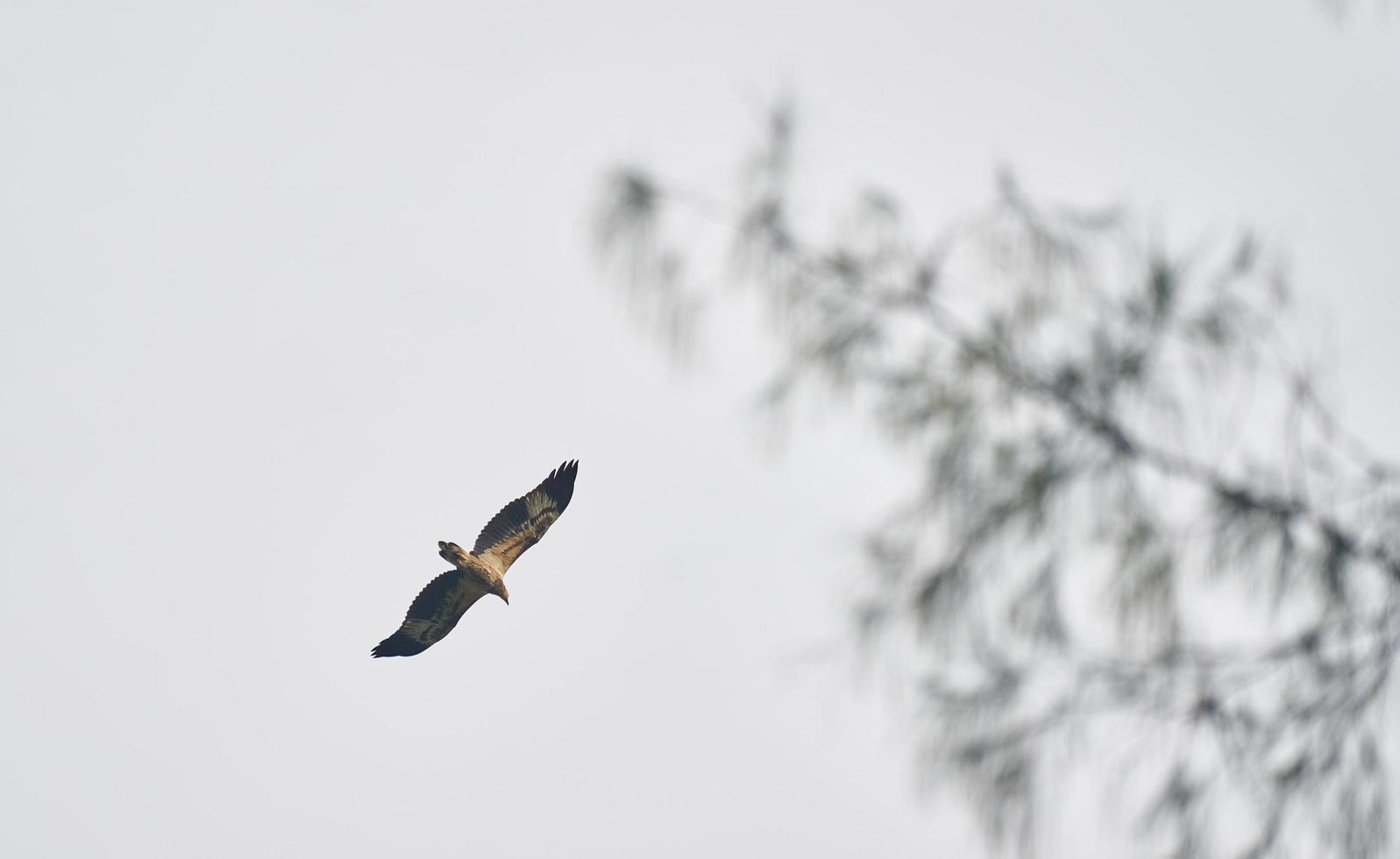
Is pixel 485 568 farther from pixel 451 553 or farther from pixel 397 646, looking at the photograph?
pixel 397 646

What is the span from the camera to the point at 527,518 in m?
8.39

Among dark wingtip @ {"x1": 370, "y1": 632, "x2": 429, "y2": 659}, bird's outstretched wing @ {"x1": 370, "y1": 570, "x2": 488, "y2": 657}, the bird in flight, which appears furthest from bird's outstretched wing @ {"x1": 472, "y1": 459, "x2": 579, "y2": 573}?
dark wingtip @ {"x1": 370, "y1": 632, "x2": 429, "y2": 659}

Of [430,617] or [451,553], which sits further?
[430,617]

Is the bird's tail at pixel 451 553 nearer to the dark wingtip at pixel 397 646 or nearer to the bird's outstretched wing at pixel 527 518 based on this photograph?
the bird's outstretched wing at pixel 527 518

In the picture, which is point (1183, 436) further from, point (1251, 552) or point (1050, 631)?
point (1050, 631)

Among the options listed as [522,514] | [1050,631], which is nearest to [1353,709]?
[1050,631]

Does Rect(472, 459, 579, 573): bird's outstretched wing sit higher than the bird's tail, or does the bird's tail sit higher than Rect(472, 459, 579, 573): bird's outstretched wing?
Rect(472, 459, 579, 573): bird's outstretched wing

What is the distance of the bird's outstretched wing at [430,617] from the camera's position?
835 centimetres

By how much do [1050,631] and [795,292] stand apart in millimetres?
766

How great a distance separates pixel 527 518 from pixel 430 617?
35.0 inches

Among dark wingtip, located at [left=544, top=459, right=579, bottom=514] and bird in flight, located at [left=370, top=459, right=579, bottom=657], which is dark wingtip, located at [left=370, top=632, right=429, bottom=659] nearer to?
bird in flight, located at [left=370, top=459, right=579, bottom=657]

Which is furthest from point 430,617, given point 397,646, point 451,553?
point 451,553

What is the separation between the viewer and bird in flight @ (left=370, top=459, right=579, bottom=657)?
8.13 meters

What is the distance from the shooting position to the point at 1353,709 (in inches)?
93.1
